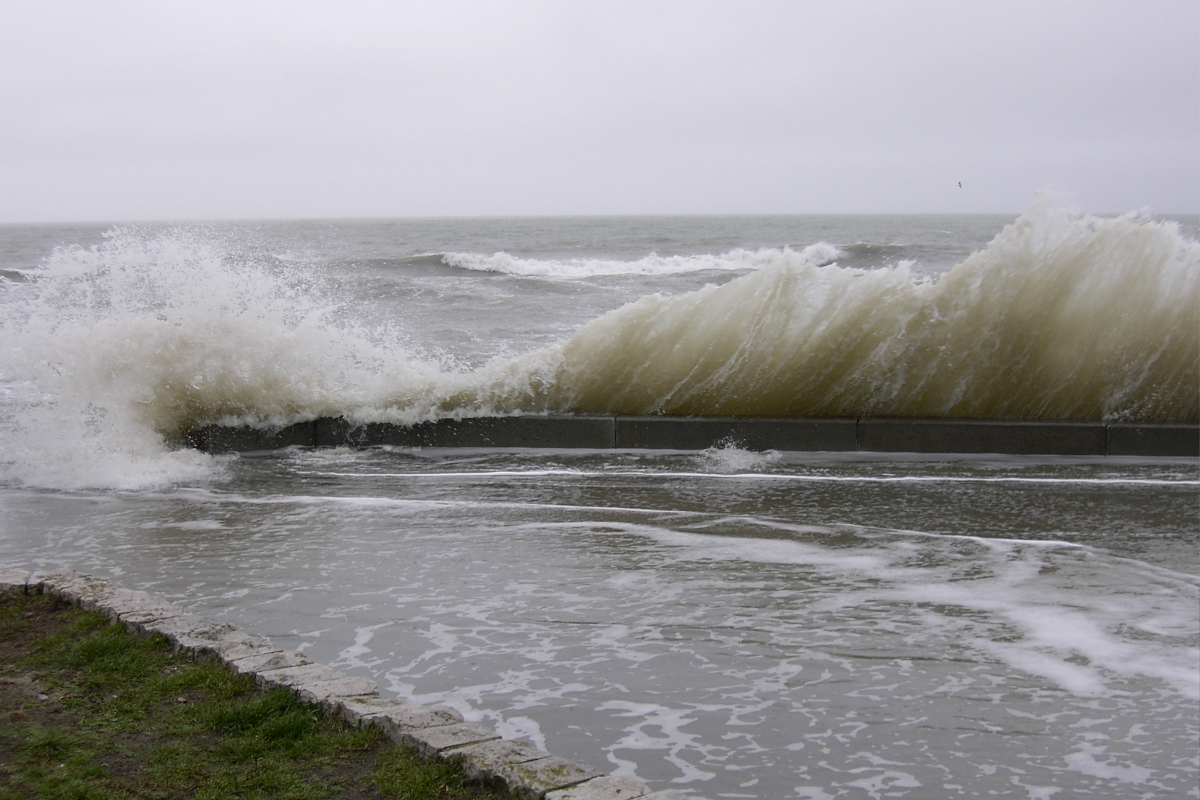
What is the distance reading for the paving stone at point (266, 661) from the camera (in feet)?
11.0

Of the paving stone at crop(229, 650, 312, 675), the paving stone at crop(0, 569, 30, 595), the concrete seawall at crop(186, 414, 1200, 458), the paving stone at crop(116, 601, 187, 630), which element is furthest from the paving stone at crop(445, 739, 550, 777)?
the concrete seawall at crop(186, 414, 1200, 458)

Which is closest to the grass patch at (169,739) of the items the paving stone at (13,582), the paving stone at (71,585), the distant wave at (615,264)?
the paving stone at (71,585)

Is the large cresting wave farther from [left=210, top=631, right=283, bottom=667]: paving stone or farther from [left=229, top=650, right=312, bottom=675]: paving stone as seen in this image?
[left=229, top=650, right=312, bottom=675]: paving stone

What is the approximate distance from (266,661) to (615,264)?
37877 millimetres

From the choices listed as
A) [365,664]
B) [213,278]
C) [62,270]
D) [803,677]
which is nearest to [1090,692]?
[803,677]

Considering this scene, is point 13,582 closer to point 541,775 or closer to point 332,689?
point 332,689

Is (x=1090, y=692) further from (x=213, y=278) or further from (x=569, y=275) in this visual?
(x=569, y=275)

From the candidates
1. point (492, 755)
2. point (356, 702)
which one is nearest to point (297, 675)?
point (356, 702)

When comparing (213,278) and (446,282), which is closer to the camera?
(213,278)

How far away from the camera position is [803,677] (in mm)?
3678

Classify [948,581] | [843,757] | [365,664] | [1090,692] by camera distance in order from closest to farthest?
[843,757], [1090,692], [365,664], [948,581]

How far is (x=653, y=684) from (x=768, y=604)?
103 centimetres

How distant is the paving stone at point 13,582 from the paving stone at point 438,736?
2348 millimetres

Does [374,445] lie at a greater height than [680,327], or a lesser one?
lesser
